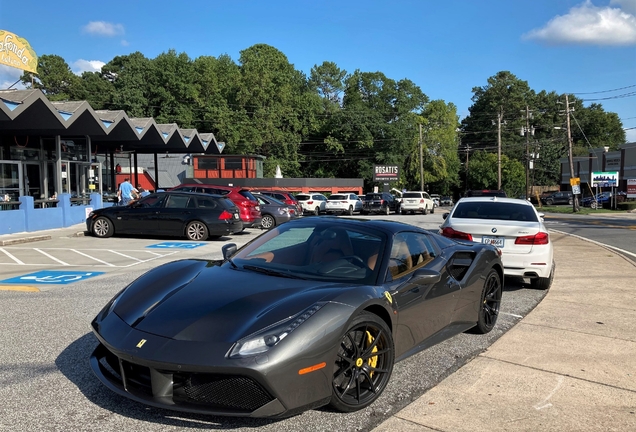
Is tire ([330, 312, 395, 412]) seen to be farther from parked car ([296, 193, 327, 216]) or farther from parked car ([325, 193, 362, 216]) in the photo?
parked car ([296, 193, 327, 216])

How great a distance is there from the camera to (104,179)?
32.1 m

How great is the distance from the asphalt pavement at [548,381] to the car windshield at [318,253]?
1100mm

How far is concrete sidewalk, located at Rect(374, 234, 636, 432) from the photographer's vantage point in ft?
11.6

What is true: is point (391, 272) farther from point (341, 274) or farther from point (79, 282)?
point (79, 282)

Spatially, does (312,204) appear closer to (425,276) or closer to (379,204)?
(379,204)

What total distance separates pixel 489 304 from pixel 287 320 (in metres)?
3.36

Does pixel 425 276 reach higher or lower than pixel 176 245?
higher

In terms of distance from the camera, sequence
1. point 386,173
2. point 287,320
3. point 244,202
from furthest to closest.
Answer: point 386,173, point 244,202, point 287,320

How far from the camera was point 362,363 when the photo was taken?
364 cm

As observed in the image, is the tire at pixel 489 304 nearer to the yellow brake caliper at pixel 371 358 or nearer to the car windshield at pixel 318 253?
the car windshield at pixel 318 253

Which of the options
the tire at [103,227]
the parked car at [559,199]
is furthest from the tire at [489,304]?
the parked car at [559,199]

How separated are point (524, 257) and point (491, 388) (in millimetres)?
4186

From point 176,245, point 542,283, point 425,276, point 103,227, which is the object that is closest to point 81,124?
point 103,227

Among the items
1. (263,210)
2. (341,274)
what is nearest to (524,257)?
(341,274)
